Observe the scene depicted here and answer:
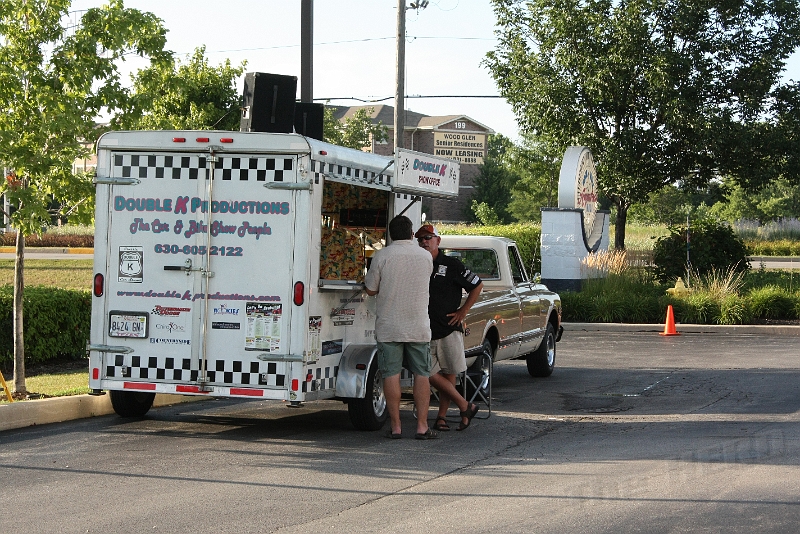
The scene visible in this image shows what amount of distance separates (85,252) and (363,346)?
37.3 metres


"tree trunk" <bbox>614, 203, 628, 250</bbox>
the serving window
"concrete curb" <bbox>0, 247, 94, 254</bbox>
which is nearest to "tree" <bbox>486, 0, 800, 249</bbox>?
"tree trunk" <bbox>614, 203, 628, 250</bbox>

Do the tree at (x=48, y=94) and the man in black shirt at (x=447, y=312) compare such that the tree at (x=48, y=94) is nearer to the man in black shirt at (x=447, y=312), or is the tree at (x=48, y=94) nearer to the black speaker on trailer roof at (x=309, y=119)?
the black speaker on trailer roof at (x=309, y=119)

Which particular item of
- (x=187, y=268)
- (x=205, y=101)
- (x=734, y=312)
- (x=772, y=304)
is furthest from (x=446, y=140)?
(x=187, y=268)

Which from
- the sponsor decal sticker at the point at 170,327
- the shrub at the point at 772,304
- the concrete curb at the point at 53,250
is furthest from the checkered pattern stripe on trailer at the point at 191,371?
the concrete curb at the point at 53,250

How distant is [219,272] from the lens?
949 cm

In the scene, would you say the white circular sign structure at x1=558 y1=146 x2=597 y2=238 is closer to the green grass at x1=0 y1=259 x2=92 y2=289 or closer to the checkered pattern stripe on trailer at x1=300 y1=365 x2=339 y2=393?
the green grass at x1=0 y1=259 x2=92 y2=289

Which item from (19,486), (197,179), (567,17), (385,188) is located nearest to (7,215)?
(197,179)

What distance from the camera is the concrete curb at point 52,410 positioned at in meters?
9.91

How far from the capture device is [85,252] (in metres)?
45.2

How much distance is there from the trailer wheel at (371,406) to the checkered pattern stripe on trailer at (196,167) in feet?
6.80

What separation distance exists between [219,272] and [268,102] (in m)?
3.92

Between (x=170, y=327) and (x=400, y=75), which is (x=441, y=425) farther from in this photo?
(x=400, y=75)

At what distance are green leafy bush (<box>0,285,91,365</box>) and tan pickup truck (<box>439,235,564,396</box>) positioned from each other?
5.20 metres

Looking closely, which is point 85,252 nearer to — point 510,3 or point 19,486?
point 510,3
